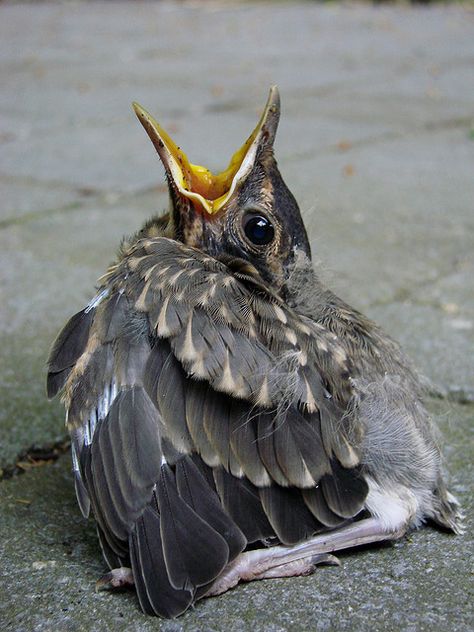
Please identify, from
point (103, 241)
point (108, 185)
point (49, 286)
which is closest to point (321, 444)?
point (49, 286)

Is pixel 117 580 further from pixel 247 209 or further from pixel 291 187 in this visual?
pixel 291 187

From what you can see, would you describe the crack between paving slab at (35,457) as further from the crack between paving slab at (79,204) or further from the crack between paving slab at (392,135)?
the crack between paving slab at (392,135)

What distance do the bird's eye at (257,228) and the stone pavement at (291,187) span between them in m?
0.38

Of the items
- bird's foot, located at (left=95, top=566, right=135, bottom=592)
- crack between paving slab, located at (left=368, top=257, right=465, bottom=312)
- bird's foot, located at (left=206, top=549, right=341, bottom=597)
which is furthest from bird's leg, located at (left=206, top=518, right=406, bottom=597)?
crack between paving slab, located at (left=368, top=257, right=465, bottom=312)

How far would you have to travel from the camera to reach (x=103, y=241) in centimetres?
457

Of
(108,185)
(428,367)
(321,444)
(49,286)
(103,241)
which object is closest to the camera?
(321,444)

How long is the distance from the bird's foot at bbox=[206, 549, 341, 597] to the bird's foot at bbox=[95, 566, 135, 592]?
166 millimetres

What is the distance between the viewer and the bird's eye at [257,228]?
2.43 meters

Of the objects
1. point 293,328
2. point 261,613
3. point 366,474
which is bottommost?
point 261,613

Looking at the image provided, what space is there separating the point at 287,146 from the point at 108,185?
1.46 m

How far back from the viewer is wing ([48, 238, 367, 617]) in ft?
6.30

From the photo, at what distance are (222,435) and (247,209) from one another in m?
0.70

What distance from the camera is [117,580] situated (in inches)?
76.3

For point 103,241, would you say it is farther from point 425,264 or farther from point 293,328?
point 293,328
